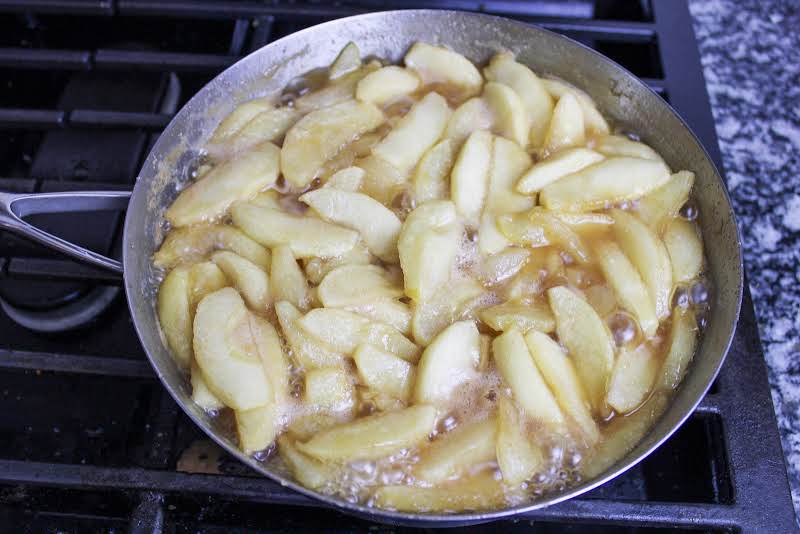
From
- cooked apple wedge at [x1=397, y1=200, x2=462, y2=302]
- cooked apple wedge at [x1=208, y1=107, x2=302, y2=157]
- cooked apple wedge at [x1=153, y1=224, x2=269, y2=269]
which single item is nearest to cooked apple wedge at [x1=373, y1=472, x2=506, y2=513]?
cooked apple wedge at [x1=397, y1=200, x2=462, y2=302]

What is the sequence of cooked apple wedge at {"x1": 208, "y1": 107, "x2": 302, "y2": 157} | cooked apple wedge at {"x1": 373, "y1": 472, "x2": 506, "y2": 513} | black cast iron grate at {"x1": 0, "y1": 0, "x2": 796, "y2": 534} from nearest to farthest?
1. cooked apple wedge at {"x1": 373, "y1": 472, "x2": 506, "y2": 513}
2. black cast iron grate at {"x1": 0, "y1": 0, "x2": 796, "y2": 534}
3. cooked apple wedge at {"x1": 208, "y1": 107, "x2": 302, "y2": 157}

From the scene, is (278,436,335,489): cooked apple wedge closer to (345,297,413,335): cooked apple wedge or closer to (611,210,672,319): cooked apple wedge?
(345,297,413,335): cooked apple wedge

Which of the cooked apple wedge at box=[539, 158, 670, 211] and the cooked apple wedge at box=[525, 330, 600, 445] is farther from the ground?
the cooked apple wedge at box=[539, 158, 670, 211]

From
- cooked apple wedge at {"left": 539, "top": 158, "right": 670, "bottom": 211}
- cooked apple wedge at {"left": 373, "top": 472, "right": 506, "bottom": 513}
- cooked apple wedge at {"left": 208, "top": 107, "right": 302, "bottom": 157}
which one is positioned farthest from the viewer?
cooked apple wedge at {"left": 208, "top": 107, "right": 302, "bottom": 157}

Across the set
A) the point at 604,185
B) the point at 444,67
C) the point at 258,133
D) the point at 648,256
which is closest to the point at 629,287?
the point at 648,256

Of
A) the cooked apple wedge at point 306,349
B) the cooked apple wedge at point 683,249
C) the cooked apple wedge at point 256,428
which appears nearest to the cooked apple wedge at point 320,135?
the cooked apple wedge at point 306,349

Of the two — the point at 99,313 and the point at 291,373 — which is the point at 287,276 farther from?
the point at 99,313

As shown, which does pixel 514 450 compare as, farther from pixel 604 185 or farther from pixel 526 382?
pixel 604 185
